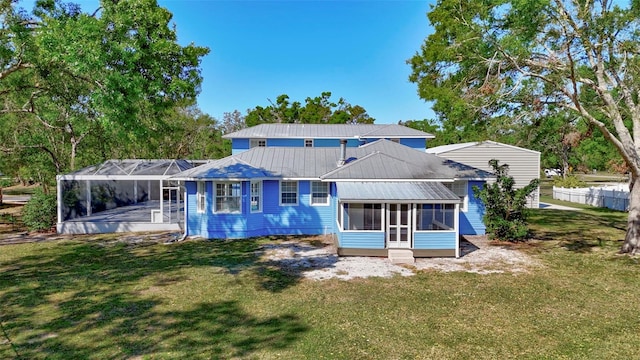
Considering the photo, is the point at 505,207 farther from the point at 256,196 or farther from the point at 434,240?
the point at 256,196

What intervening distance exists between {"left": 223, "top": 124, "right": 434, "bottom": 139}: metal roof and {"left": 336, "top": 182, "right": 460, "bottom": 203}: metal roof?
11.2m

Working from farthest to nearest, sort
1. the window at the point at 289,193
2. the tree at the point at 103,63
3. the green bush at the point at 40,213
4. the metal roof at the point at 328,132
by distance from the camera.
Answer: the metal roof at the point at 328,132
the green bush at the point at 40,213
the window at the point at 289,193
the tree at the point at 103,63

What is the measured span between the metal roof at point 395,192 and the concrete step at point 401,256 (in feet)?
6.42

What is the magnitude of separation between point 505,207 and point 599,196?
19.5m

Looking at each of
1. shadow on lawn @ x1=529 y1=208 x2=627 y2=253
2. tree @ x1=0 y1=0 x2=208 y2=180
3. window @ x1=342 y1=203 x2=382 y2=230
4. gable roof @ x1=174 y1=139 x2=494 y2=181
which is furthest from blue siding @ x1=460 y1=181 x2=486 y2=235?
tree @ x1=0 y1=0 x2=208 y2=180

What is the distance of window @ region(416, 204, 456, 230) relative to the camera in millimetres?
12914

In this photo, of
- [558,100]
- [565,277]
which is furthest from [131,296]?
[558,100]

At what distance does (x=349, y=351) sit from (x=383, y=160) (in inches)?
421

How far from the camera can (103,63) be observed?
9406 millimetres

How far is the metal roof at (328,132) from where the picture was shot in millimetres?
25141

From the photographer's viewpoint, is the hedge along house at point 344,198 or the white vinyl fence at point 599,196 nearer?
the hedge along house at point 344,198

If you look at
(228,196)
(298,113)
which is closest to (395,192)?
(228,196)

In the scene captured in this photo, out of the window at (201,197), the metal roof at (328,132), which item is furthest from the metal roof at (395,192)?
the metal roof at (328,132)

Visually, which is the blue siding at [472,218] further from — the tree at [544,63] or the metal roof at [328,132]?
the metal roof at [328,132]
